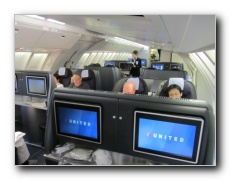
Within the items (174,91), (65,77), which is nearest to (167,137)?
(174,91)

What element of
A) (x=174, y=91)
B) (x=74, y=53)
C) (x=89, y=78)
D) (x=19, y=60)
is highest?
(x=74, y=53)

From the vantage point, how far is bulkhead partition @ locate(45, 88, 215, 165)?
1.03 metres

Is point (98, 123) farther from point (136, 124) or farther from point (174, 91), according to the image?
point (174, 91)

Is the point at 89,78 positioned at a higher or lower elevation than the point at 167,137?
higher

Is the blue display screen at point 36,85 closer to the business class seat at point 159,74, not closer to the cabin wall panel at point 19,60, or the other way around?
the cabin wall panel at point 19,60

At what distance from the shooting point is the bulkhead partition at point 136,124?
103cm

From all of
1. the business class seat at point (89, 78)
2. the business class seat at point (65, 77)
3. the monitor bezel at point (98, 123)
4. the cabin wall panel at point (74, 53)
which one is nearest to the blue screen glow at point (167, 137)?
the monitor bezel at point (98, 123)

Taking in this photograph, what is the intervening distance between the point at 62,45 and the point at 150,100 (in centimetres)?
418

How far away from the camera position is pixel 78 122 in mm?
1272

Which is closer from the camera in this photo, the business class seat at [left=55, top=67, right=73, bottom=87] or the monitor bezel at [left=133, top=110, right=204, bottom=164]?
the monitor bezel at [left=133, top=110, right=204, bottom=164]

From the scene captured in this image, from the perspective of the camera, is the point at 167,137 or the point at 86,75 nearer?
the point at 167,137

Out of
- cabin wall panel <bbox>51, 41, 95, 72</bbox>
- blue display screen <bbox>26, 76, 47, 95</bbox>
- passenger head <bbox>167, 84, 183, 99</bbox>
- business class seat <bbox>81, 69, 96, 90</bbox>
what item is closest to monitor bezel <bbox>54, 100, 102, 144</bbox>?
passenger head <bbox>167, 84, 183, 99</bbox>

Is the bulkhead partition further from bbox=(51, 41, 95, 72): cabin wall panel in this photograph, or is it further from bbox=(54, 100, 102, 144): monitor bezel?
bbox=(51, 41, 95, 72): cabin wall panel

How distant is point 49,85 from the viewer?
288 cm
